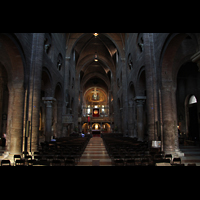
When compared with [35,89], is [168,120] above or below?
below

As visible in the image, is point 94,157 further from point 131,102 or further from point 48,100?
point 131,102

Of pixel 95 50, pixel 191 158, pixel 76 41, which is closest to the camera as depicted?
pixel 191 158

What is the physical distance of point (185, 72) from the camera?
18094 mm

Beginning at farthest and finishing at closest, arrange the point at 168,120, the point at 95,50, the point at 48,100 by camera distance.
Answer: the point at 95,50
the point at 48,100
the point at 168,120

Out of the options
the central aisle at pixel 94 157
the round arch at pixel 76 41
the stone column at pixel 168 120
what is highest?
the round arch at pixel 76 41

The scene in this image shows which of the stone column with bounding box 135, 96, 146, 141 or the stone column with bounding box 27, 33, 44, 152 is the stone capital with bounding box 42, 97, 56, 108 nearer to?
the stone column with bounding box 27, 33, 44, 152

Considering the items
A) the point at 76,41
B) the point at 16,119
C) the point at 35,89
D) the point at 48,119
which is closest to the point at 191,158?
the point at 16,119

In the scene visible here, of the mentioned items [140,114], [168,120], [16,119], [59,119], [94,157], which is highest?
[140,114]

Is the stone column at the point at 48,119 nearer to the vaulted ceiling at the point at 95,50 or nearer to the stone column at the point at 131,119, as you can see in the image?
the stone column at the point at 131,119

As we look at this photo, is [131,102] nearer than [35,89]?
No

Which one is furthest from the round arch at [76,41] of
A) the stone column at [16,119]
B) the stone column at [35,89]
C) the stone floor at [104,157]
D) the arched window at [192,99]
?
the stone floor at [104,157]
